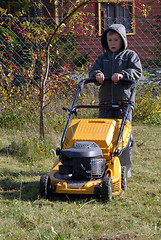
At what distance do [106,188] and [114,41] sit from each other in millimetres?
1622

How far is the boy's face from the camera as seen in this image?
393 centimetres

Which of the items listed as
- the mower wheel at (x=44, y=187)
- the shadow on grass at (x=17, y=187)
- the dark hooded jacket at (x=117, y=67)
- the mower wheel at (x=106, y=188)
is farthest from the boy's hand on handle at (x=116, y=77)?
the shadow on grass at (x=17, y=187)

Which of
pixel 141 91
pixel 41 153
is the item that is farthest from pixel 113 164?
pixel 141 91

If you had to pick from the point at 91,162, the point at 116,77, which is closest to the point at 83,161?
the point at 91,162

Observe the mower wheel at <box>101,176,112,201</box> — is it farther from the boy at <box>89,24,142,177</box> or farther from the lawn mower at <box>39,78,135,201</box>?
the boy at <box>89,24,142,177</box>

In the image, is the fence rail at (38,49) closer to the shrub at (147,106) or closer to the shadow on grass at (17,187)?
the shrub at (147,106)

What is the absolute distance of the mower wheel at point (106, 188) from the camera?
10.2 ft

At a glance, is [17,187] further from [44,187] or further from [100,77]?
[100,77]

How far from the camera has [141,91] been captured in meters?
7.36

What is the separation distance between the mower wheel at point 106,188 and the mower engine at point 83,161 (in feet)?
0.43

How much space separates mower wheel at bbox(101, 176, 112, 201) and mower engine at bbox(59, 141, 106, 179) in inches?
5.2

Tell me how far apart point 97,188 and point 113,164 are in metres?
0.33

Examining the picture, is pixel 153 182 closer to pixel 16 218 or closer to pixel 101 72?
pixel 101 72

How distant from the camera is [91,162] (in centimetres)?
318
